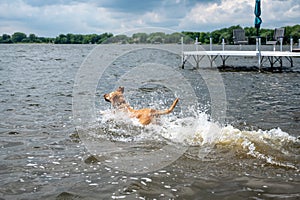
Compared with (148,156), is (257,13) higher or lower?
higher

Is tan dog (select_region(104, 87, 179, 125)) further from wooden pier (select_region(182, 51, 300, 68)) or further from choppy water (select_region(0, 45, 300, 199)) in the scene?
wooden pier (select_region(182, 51, 300, 68))

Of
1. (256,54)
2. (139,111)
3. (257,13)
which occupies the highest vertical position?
(257,13)

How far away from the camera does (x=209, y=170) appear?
584cm

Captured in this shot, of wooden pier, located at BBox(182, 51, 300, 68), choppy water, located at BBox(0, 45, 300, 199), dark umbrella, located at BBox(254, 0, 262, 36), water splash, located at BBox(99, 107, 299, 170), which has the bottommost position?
choppy water, located at BBox(0, 45, 300, 199)

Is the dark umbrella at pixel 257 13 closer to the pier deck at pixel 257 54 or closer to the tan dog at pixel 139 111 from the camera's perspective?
the pier deck at pixel 257 54

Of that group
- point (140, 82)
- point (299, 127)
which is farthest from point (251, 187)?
point (140, 82)

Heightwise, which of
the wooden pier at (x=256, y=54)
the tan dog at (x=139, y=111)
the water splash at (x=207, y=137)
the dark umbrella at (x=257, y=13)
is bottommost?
the water splash at (x=207, y=137)

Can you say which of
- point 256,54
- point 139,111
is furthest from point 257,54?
point 139,111

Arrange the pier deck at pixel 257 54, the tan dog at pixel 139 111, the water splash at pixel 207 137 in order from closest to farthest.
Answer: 1. the water splash at pixel 207 137
2. the tan dog at pixel 139 111
3. the pier deck at pixel 257 54

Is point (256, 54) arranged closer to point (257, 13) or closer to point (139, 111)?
point (257, 13)

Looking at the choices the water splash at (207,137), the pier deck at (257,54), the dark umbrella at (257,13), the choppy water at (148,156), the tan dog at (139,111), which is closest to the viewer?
the choppy water at (148,156)

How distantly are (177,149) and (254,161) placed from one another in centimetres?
149

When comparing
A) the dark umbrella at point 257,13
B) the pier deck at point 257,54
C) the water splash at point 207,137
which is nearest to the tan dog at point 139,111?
the water splash at point 207,137

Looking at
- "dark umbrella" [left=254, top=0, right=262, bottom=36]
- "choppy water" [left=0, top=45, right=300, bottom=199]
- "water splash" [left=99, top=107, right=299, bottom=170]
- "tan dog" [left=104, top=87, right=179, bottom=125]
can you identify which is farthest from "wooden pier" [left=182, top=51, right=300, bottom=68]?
"tan dog" [left=104, top=87, right=179, bottom=125]
